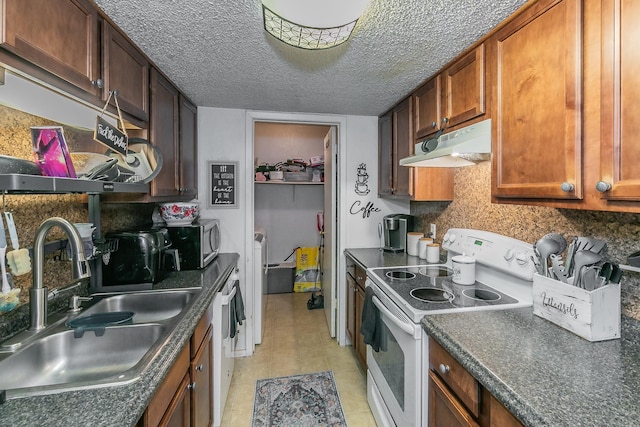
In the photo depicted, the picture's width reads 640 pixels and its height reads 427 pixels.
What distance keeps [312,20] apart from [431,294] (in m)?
1.40

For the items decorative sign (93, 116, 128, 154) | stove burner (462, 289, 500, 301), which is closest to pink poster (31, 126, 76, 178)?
decorative sign (93, 116, 128, 154)

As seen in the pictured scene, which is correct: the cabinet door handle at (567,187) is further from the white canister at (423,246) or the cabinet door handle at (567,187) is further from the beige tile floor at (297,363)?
the beige tile floor at (297,363)

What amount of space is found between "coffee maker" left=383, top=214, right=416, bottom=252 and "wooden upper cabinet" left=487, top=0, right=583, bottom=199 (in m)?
1.24

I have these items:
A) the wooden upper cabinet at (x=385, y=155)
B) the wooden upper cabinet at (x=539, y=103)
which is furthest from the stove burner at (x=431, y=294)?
the wooden upper cabinet at (x=385, y=155)

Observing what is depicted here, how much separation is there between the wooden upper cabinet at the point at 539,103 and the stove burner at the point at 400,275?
742 mm

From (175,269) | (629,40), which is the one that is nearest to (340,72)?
(629,40)

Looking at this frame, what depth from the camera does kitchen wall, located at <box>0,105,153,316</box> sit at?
3.66 feet

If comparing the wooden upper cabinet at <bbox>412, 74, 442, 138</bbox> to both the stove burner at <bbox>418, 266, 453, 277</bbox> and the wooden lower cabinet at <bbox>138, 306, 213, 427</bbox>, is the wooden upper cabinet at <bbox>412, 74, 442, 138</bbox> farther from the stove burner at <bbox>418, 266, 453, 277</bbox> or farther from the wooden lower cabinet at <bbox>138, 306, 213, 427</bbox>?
the wooden lower cabinet at <bbox>138, 306, 213, 427</bbox>

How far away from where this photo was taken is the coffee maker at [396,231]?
2.55 meters

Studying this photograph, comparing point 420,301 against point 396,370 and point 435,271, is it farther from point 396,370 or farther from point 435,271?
point 435,271

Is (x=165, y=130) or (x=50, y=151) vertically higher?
(x=165, y=130)

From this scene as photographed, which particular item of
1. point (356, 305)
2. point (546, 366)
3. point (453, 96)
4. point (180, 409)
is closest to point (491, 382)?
point (546, 366)

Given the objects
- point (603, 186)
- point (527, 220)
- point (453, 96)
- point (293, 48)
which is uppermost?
point (293, 48)

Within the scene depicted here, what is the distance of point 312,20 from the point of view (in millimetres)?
1119
